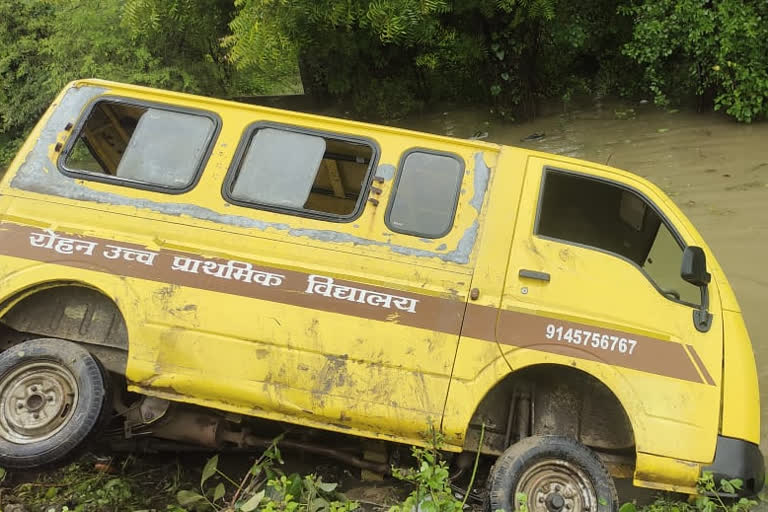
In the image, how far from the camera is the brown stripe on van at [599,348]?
3.58m

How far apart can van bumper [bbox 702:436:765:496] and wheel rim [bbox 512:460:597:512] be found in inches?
28.9

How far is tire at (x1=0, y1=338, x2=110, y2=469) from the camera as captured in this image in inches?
135

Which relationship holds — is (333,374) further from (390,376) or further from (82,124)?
(82,124)

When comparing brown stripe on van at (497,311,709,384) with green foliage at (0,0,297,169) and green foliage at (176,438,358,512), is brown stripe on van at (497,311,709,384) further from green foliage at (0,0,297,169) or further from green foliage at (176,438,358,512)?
green foliage at (0,0,297,169)

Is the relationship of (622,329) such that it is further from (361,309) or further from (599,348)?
(361,309)

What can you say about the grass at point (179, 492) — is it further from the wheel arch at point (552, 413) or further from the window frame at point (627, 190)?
the window frame at point (627, 190)

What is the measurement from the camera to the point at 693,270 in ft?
11.7

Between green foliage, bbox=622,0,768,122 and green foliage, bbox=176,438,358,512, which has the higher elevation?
green foliage, bbox=622,0,768,122

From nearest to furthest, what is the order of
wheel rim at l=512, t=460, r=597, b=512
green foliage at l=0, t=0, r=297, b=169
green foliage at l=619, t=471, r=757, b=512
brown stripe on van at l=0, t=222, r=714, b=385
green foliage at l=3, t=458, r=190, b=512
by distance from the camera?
green foliage at l=619, t=471, r=757, b=512 < wheel rim at l=512, t=460, r=597, b=512 < brown stripe on van at l=0, t=222, r=714, b=385 < green foliage at l=3, t=458, r=190, b=512 < green foliage at l=0, t=0, r=297, b=169

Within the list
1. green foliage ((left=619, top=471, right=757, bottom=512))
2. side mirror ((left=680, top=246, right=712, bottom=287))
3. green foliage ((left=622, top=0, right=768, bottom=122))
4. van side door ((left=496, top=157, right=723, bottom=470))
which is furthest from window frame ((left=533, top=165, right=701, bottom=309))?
green foliage ((left=622, top=0, right=768, bottom=122))

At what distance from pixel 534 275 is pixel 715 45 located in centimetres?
709

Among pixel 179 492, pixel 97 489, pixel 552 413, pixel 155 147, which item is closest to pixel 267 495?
pixel 179 492

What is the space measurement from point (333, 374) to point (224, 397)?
0.72m

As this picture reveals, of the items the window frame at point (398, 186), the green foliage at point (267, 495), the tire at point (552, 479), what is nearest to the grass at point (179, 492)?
the green foliage at point (267, 495)
